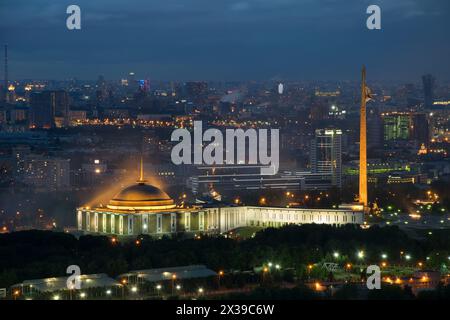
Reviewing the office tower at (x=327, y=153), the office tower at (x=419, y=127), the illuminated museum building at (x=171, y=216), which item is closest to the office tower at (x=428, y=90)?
the office tower at (x=419, y=127)

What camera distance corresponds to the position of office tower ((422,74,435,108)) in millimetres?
65494

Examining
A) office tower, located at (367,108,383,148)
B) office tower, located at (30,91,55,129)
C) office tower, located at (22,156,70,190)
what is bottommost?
office tower, located at (22,156,70,190)

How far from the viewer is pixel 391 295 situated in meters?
19.4

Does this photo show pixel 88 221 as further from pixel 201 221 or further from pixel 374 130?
pixel 374 130

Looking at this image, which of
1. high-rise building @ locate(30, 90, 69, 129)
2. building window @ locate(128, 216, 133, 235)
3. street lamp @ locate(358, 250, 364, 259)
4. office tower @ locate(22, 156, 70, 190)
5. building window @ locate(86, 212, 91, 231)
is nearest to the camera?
street lamp @ locate(358, 250, 364, 259)

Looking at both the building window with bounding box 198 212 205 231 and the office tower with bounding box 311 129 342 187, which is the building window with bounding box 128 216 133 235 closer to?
the building window with bounding box 198 212 205 231

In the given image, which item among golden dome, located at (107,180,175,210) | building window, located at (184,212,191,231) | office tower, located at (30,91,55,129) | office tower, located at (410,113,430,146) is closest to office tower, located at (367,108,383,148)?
office tower, located at (410,113,430,146)

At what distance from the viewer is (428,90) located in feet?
224

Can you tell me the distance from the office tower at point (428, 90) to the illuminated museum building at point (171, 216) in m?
32.4

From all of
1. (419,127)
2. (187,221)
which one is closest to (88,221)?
(187,221)

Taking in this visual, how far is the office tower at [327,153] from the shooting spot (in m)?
49.3

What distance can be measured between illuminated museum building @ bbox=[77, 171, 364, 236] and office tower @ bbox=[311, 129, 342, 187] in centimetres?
1521

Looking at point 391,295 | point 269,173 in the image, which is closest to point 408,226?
point 391,295

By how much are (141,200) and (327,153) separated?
63.9ft
